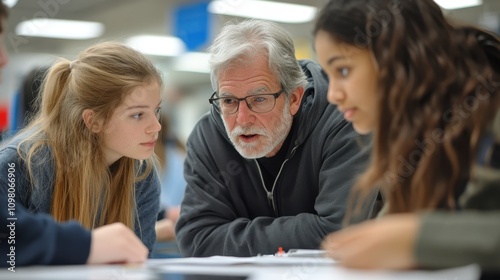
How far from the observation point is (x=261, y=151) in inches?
76.4

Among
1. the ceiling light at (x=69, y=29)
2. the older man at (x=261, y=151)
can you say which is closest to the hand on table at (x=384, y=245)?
the older man at (x=261, y=151)

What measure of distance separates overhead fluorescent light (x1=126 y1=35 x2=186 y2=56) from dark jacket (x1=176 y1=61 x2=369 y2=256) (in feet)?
22.6

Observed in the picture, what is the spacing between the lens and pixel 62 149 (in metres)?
1.74

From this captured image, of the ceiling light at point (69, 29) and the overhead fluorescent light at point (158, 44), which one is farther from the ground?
the ceiling light at point (69, 29)

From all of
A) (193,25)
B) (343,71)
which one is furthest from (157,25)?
(343,71)

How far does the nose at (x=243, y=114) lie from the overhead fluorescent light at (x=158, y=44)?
276 inches

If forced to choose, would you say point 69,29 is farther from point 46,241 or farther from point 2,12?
point 46,241

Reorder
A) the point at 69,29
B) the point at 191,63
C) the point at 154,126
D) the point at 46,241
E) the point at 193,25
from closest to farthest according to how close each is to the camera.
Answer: the point at 46,241, the point at 154,126, the point at 193,25, the point at 69,29, the point at 191,63

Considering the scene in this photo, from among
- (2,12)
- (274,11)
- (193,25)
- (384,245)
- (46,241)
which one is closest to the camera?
(384,245)

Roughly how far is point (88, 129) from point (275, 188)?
0.60 m

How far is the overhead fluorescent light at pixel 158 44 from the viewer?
29.6 feet

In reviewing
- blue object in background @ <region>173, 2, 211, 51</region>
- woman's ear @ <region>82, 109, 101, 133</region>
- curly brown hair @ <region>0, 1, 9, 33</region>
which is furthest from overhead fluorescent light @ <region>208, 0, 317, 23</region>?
curly brown hair @ <region>0, 1, 9, 33</region>

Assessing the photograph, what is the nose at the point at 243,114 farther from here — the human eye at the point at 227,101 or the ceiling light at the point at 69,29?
the ceiling light at the point at 69,29

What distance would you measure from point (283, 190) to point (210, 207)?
236 millimetres
